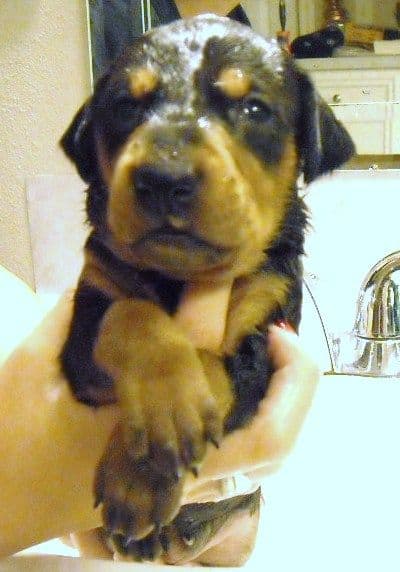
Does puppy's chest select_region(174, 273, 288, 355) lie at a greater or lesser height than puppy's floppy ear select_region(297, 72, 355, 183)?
lesser

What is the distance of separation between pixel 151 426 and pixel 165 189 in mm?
226

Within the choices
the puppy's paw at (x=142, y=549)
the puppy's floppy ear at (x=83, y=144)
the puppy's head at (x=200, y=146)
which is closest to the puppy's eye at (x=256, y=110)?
the puppy's head at (x=200, y=146)

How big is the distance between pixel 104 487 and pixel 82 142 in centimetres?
48

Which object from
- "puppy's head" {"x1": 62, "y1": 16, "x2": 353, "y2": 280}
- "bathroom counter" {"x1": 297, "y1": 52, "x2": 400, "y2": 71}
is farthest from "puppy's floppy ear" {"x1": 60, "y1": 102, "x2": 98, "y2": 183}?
"bathroom counter" {"x1": 297, "y1": 52, "x2": 400, "y2": 71}

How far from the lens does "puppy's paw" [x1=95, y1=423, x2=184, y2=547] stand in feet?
2.19

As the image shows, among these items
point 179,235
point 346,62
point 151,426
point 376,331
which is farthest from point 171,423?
point 346,62

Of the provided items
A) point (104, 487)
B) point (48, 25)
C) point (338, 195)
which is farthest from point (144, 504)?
point (48, 25)

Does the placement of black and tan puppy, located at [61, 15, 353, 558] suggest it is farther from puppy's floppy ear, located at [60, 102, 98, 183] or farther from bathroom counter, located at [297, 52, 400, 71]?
bathroom counter, located at [297, 52, 400, 71]

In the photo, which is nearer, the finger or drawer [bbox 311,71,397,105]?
the finger

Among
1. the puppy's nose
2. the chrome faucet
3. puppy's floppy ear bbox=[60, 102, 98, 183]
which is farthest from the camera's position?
the chrome faucet

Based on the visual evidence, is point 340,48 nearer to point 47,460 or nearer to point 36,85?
point 36,85

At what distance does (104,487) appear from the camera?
69 centimetres

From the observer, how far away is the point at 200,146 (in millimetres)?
703

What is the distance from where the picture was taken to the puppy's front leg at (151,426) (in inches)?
26.4
